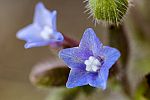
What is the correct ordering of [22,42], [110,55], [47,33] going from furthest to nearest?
1. [22,42]
2. [47,33]
3. [110,55]

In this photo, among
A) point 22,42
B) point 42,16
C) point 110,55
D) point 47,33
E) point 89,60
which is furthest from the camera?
point 22,42

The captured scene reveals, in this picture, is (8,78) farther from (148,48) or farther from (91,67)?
(91,67)

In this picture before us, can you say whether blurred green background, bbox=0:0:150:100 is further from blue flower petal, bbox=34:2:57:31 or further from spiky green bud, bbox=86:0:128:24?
spiky green bud, bbox=86:0:128:24

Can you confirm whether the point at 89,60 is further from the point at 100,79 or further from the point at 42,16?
the point at 42,16

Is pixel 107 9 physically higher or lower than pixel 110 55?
higher

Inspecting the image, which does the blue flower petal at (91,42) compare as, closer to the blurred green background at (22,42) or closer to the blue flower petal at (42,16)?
the blue flower petal at (42,16)

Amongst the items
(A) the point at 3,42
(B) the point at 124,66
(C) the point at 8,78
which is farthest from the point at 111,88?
(A) the point at 3,42

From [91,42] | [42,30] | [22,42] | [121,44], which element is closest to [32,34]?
[42,30]
